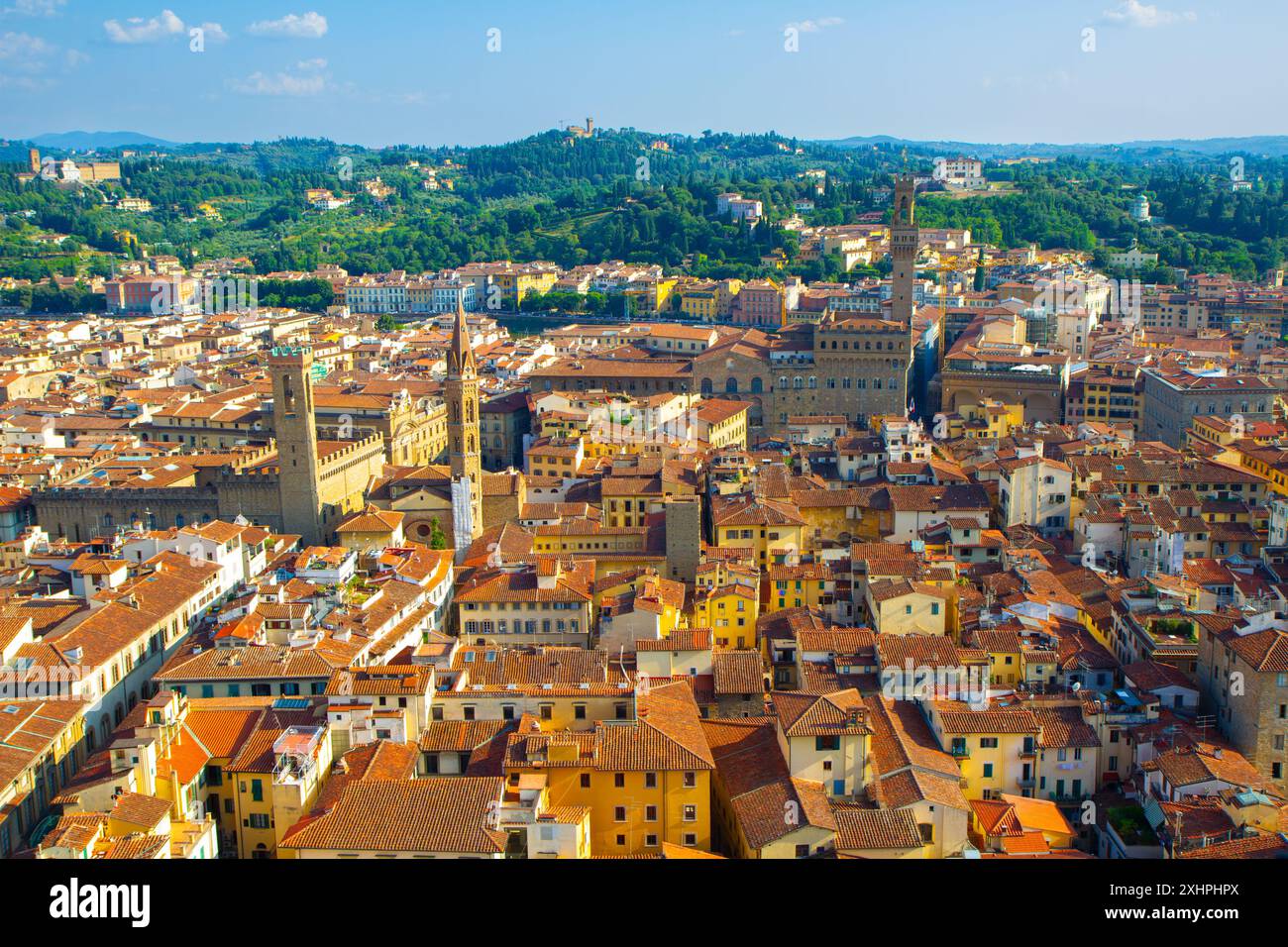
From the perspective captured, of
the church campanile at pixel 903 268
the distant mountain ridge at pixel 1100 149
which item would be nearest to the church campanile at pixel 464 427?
the church campanile at pixel 903 268

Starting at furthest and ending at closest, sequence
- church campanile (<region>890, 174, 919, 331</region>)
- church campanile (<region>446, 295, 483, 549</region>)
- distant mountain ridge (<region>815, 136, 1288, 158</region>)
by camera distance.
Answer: distant mountain ridge (<region>815, 136, 1288, 158</region>) < church campanile (<region>890, 174, 919, 331</region>) < church campanile (<region>446, 295, 483, 549</region>)

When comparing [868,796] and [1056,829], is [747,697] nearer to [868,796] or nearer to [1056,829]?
[868,796]

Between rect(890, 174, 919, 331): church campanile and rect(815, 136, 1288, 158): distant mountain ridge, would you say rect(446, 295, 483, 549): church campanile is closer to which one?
rect(890, 174, 919, 331): church campanile

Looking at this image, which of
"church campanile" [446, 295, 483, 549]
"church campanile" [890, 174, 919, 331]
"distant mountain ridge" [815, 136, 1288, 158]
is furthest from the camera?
"distant mountain ridge" [815, 136, 1288, 158]

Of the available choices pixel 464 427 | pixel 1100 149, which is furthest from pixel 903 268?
pixel 1100 149

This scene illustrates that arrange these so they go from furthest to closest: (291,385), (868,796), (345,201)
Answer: (345,201) → (291,385) → (868,796)

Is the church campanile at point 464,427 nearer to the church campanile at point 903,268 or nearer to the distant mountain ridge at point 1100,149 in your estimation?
the church campanile at point 903,268

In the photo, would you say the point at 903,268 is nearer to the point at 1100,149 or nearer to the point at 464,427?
the point at 464,427

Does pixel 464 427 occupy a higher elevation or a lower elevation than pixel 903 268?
lower

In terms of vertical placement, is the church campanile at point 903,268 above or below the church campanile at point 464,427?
above

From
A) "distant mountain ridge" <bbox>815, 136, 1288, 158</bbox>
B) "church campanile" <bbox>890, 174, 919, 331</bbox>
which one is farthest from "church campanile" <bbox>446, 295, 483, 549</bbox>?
"distant mountain ridge" <bbox>815, 136, 1288, 158</bbox>
